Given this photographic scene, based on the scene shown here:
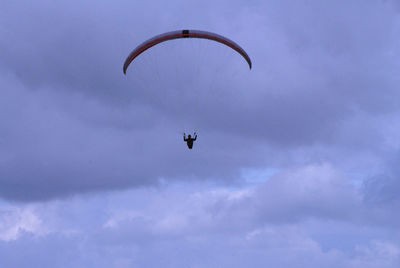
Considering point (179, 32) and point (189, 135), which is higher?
point (179, 32)

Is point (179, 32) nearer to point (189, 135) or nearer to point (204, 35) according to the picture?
point (204, 35)

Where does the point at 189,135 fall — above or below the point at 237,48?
below

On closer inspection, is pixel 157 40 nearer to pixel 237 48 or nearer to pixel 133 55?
pixel 133 55

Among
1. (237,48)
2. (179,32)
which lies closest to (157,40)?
(179,32)

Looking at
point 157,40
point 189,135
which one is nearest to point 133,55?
point 157,40

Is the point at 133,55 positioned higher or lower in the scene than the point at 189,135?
higher

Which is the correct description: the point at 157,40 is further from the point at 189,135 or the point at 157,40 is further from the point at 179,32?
the point at 189,135

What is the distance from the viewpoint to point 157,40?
3194 inches

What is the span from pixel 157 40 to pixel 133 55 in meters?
3.54

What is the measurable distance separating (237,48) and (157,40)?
914cm

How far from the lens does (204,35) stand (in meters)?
81.5

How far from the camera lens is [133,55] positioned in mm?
82688

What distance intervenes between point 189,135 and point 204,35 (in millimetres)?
11418

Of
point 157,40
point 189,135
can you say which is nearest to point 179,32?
point 157,40
